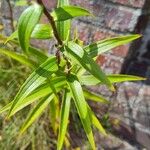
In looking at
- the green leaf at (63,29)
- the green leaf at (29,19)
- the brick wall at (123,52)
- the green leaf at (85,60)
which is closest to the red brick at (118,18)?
the brick wall at (123,52)

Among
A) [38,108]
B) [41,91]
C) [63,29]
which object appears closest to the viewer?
[63,29]

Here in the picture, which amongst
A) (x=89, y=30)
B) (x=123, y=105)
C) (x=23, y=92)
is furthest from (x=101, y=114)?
(x=23, y=92)

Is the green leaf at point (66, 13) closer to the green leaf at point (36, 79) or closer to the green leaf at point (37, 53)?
the green leaf at point (36, 79)

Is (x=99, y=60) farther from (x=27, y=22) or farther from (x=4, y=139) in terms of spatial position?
(x=27, y=22)

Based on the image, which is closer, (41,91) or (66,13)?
(66,13)

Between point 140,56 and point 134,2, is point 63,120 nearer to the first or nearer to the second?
point 134,2

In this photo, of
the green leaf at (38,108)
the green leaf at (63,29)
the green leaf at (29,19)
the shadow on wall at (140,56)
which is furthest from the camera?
the shadow on wall at (140,56)

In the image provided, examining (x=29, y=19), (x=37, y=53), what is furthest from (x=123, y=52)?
(x=29, y=19)

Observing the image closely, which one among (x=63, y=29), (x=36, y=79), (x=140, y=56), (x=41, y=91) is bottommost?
(x=140, y=56)
